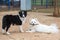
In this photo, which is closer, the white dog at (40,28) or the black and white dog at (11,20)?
the black and white dog at (11,20)

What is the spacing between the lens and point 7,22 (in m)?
9.86

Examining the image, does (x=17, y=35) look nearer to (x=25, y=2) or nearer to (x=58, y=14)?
(x=58, y=14)

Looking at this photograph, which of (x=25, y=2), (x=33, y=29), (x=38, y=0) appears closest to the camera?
(x=33, y=29)

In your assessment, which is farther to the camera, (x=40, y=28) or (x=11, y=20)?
(x=40, y=28)

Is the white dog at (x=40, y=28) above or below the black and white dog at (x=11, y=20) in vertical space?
below

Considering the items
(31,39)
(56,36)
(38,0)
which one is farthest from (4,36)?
(38,0)

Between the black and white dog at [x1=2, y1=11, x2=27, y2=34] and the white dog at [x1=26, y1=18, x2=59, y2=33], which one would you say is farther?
the white dog at [x1=26, y1=18, x2=59, y2=33]

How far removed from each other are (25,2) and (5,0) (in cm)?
267

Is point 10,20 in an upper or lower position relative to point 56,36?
upper

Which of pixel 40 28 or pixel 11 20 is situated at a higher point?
pixel 11 20

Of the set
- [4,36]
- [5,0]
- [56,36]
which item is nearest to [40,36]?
[56,36]

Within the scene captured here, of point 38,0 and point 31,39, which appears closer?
point 31,39

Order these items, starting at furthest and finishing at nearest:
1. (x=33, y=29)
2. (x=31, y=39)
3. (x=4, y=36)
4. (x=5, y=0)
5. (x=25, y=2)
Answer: (x=5, y=0), (x=25, y=2), (x=33, y=29), (x=4, y=36), (x=31, y=39)

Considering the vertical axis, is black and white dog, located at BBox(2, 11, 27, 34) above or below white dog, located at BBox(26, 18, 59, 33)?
above
